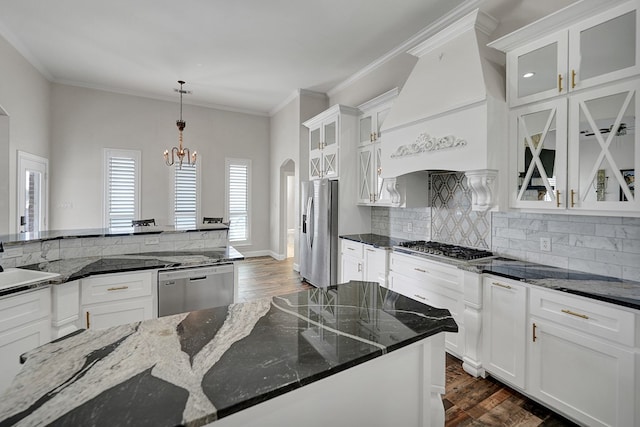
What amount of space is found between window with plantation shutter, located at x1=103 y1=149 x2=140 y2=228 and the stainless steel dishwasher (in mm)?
4295

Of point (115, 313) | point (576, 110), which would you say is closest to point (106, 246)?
point (115, 313)

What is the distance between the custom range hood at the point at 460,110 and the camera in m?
2.38

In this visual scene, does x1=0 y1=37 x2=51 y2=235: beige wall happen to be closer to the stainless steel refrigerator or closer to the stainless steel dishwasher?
the stainless steel dishwasher

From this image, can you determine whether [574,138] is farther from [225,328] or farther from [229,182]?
[229,182]

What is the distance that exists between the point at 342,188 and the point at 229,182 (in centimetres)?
346

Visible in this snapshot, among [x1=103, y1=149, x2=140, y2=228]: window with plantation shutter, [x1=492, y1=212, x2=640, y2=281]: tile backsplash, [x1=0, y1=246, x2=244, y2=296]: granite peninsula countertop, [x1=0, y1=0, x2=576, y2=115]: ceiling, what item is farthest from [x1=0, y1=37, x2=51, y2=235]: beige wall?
[x1=492, y1=212, x2=640, y2=281]: tile backsplash

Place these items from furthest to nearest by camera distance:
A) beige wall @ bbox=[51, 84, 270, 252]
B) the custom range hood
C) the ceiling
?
beige wall @ bbox=[51, 84, 270, 252], the ceiling, the custom range hood

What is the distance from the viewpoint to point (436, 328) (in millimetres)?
1229

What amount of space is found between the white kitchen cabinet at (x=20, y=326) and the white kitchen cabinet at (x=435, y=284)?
9.45ft

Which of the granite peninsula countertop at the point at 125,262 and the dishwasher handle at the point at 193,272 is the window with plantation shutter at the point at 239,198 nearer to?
the granite peninsula countertop at the point at 125,262

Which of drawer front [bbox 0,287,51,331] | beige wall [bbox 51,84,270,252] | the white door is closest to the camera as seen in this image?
drawer front [bbox 0,287,51,331]

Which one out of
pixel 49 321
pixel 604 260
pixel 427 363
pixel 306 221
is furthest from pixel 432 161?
pixel 49 321

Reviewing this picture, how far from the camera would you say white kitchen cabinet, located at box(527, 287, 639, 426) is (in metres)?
1.65

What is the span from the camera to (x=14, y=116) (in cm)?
397
